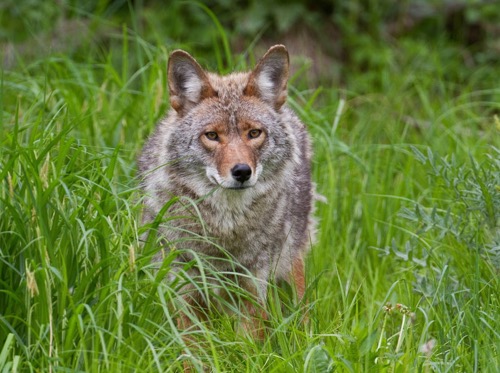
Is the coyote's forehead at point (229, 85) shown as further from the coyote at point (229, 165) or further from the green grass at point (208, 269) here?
the green grass at point (208, 269)

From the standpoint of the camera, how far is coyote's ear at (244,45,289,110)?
5.04 m

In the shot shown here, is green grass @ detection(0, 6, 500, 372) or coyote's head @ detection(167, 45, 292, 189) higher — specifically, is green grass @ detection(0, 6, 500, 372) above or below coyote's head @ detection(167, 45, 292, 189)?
below

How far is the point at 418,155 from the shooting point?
196 inches

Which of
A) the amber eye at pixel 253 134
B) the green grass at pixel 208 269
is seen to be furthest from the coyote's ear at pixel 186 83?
the green grass at pixel 208 269

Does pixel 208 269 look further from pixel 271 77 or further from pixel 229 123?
pixel 271 77

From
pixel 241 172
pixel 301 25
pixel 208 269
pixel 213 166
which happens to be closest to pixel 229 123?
pixel 213 166

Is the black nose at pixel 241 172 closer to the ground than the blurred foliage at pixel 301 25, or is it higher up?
closer to the ground

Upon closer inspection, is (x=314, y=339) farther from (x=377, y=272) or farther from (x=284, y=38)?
(x=284, y=38)

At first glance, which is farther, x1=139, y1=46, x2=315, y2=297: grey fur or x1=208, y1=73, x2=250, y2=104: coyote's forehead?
x1=208, y1=73, x2=250, y2=104: coyote's forehead

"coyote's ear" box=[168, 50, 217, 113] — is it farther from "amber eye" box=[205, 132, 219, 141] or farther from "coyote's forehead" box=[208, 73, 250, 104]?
"amber eye" box=[205, 132, 219, 141]

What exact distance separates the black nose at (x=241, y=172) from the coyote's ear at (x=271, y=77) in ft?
2.02

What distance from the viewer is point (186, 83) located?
5.04 metres

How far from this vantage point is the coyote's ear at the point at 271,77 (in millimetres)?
5043

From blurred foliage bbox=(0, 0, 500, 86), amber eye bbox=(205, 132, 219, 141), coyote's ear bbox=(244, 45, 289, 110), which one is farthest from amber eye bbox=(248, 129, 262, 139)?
blurred foliage bbox=(0, 0, 500, 86)
